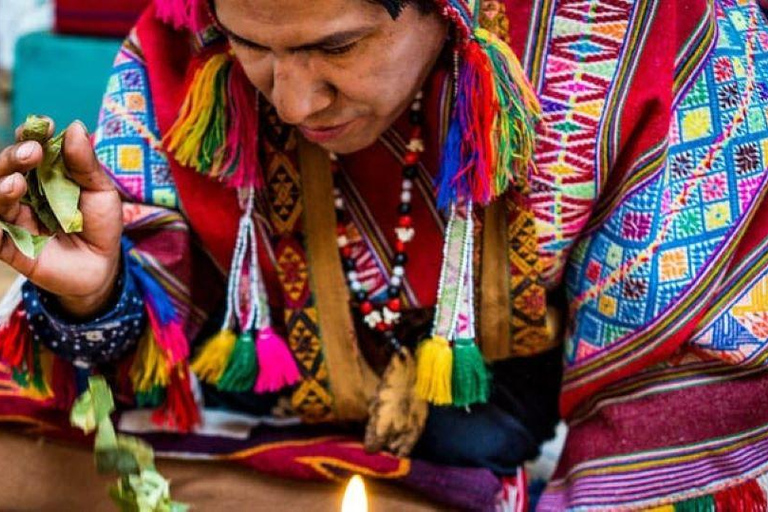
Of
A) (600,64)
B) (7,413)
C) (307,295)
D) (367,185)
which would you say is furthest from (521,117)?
(7,413)

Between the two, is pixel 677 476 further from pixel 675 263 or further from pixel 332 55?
pixel 332 55

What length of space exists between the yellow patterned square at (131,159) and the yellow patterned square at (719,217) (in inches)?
24.3

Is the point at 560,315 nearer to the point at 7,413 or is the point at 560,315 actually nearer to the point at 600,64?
the point at 600,64

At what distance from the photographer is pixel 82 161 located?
94cm

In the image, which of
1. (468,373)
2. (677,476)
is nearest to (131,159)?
(468,373)

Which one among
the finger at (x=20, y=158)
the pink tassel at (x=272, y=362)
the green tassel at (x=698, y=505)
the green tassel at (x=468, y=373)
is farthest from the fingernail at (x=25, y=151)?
the green tassel at (x=698, y=505)

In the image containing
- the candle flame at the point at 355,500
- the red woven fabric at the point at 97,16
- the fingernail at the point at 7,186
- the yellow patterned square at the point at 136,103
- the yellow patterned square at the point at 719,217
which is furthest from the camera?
the red woven fabric at the point at 97,16

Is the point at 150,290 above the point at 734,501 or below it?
above

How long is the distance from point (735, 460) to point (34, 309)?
74 centimetres

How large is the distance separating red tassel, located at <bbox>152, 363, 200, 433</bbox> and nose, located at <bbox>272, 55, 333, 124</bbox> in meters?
0.37

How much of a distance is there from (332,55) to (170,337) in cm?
38

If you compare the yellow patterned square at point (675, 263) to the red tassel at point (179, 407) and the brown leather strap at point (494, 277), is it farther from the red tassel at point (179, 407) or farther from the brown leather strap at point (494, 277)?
the red tassel at point (179, 407)

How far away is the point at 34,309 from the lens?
3.49ft

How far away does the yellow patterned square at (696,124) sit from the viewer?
1090 millimetres
